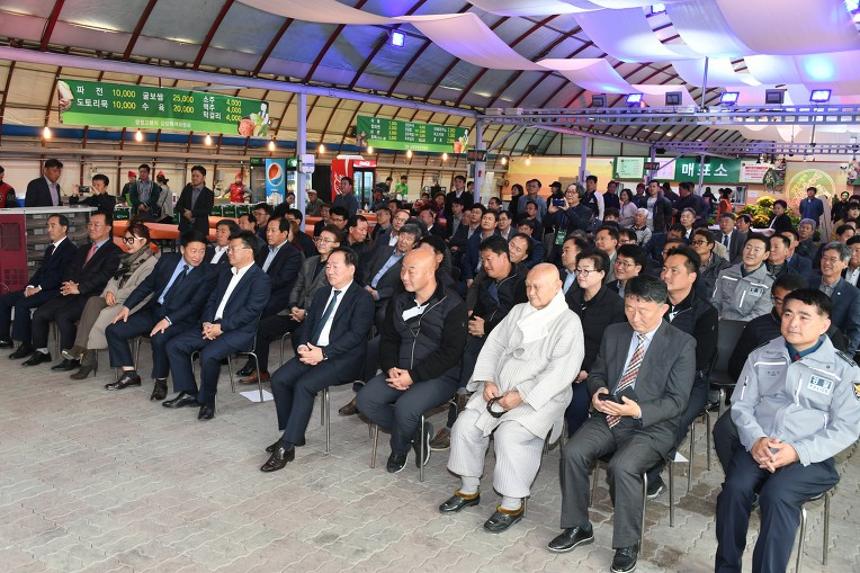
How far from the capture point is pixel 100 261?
281 inches

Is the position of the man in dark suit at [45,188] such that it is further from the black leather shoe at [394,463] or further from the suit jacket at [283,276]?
the black leather shoe at [394,463]

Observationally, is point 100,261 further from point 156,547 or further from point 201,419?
point 156,547

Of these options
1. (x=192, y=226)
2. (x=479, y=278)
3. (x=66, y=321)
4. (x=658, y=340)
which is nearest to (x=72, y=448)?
(x=66, y=321)

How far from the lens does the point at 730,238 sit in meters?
9.84

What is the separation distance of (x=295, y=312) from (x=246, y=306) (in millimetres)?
685

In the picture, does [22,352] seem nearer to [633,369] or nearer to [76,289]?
[76,289]

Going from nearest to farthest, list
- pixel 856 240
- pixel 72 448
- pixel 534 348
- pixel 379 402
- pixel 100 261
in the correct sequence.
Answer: pixel 534 348 → pixel 379 402 → pixel 72 448 → pixel 856 240 → pixel 100 261

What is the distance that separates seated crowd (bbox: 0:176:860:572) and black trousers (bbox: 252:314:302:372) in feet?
0.06

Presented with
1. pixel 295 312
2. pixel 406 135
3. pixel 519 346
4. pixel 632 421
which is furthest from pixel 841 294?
pixel 406 135

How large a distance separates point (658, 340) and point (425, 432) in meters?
1.65

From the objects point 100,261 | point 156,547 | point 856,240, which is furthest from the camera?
point 100,261

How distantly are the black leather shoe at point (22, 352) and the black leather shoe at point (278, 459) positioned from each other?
3851 millimetres

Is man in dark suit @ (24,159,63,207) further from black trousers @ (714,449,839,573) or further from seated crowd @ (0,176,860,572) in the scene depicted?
black trousers @ (714,449,839,573)

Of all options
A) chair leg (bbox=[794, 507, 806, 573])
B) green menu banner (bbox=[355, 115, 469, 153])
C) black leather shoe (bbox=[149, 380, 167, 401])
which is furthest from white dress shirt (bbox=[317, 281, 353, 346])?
green menu banner (bbox=[355, 115, 469, 153])
